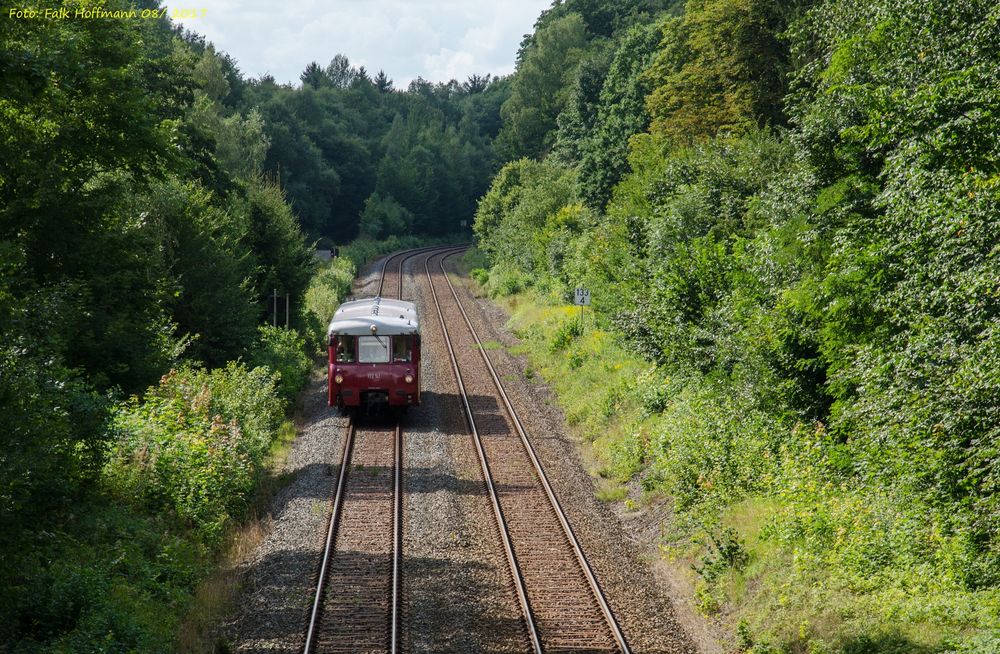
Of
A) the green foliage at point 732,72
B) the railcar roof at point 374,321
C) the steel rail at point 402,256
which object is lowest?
the railcar roof at point 374,321

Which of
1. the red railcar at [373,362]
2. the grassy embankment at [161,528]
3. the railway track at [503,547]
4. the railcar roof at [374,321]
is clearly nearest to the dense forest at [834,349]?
the railway track at [503,547]

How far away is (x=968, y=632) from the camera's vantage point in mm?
9359

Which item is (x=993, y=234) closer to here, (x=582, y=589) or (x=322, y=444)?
(x=582, y=589)

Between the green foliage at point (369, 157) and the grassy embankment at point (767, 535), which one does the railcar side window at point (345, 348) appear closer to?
the grassy embankment at point (767, 535)

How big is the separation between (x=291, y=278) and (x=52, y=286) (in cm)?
2279

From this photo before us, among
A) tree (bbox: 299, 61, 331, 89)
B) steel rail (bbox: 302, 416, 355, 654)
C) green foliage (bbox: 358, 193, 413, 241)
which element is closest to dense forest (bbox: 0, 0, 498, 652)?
steel rail (bbox: 302, 416, 355, 654)

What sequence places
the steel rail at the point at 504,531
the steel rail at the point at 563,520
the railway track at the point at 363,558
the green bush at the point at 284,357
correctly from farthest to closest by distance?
the green bush at the point at 284,357 < the steel rail at the point at 563,520 < the steel rail at the point at 504,531 < the railway track at the point at 363,558

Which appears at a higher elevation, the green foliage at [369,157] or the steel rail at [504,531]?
the green foliage at [369,157]

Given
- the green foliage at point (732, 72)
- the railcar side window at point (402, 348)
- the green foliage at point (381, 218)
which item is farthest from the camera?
the green foliage at point (381, 218)

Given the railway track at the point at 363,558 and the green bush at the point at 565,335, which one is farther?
the green bush at the point at 565,335

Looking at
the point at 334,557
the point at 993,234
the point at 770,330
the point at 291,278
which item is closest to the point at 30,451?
the point at 334,557

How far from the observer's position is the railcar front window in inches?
870

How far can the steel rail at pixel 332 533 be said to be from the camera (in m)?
11.5

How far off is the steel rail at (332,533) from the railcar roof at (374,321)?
2.37 m
